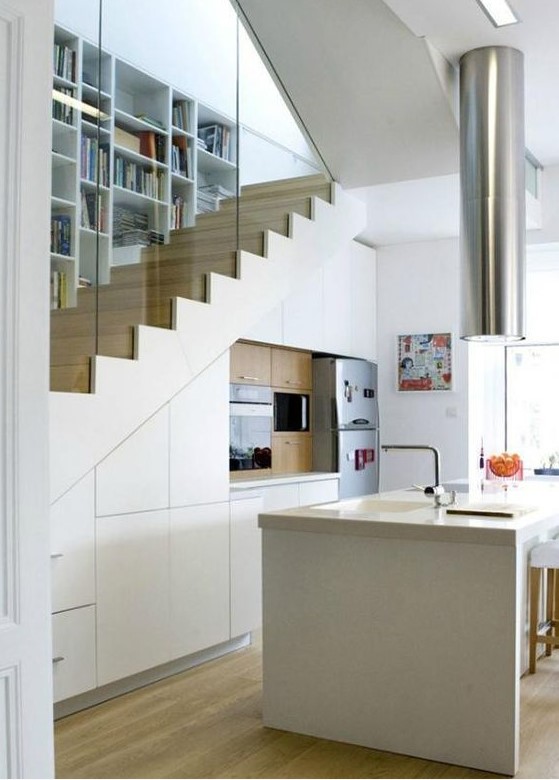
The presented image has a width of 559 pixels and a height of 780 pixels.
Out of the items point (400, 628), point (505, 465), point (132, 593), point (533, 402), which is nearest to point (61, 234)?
point (132, 593)

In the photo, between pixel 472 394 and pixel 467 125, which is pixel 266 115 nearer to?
pixel 467 125

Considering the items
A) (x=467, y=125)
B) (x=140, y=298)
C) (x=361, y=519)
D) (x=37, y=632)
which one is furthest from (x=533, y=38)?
(x=37, y=632)

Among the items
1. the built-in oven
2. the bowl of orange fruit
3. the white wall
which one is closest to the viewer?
the bowl of orange fruit

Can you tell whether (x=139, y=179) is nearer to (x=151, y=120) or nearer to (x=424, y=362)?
(x=151, y=120)

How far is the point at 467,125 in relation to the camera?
14.0ft

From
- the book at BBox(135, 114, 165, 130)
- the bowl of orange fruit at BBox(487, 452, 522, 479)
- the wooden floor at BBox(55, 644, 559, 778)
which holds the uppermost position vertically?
the book at BBox(135, 114, 165, 130)

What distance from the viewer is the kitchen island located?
2.93m

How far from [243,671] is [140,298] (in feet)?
6.06

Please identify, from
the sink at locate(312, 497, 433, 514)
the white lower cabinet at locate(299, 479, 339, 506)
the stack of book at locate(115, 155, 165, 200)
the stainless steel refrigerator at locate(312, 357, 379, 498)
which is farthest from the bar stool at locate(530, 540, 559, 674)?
the stack of book at locate(115, 155, 165, 200)

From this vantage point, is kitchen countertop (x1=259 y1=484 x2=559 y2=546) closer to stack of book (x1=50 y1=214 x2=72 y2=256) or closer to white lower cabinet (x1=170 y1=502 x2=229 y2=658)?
white lower cabinet (x1=170 y1=502 x2=229 y2=658)

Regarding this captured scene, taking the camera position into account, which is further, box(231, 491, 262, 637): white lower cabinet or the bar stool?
box(231, 491, 262, 637): white lower cabinet

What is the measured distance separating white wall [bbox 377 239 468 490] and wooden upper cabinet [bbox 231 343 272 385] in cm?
156

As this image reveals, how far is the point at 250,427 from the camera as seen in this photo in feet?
17.9

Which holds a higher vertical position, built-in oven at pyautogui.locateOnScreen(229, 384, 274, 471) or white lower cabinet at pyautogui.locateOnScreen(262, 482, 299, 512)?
built-in oven at pyautogui.locateOnScreen(229, 384, 274, 471)
